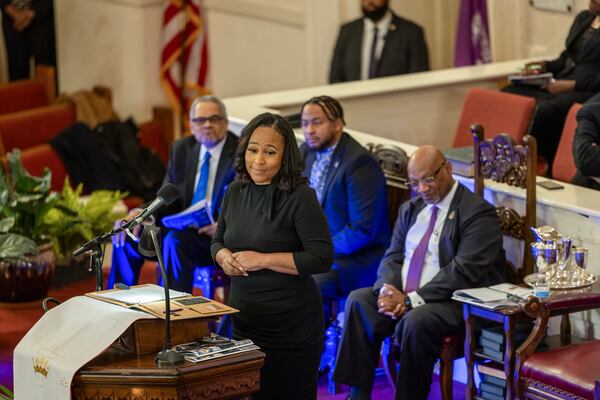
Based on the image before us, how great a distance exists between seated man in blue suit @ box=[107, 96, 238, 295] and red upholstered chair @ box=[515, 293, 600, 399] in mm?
1981

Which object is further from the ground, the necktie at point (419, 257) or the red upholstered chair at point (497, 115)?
the red upholstered chair at point (497, 115)

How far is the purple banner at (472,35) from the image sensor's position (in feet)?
34.4

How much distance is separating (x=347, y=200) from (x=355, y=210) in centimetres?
8

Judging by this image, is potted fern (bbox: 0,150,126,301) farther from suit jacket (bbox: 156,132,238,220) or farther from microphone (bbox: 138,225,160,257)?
microphone (bbox: 138,225,160,257)

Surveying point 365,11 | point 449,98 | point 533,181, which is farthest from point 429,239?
point 365,11

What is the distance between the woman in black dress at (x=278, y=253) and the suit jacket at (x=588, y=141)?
183cm

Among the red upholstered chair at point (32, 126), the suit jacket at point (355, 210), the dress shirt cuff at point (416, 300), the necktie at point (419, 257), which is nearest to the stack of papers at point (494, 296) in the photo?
the dress shirt cuff at point (416, 300)

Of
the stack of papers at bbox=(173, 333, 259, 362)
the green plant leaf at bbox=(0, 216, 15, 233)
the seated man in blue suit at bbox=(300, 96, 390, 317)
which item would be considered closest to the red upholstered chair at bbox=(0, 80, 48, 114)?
the green plant leaf at bbox=(0, 216, 15, 233)

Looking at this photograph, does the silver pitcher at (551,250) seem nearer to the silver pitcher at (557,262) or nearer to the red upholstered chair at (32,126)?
the silver pitcher at (557,262)

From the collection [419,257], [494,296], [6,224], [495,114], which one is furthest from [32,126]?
[494,296]

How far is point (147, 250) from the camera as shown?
177 inches

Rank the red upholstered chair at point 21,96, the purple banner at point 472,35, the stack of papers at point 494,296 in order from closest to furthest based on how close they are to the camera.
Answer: the stack of papers at point 494,296, the purple banner at point 472,35, the red upholstered chair at point 21,96

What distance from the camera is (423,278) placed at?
583 cm

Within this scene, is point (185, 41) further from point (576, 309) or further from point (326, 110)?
point (576, 309)
